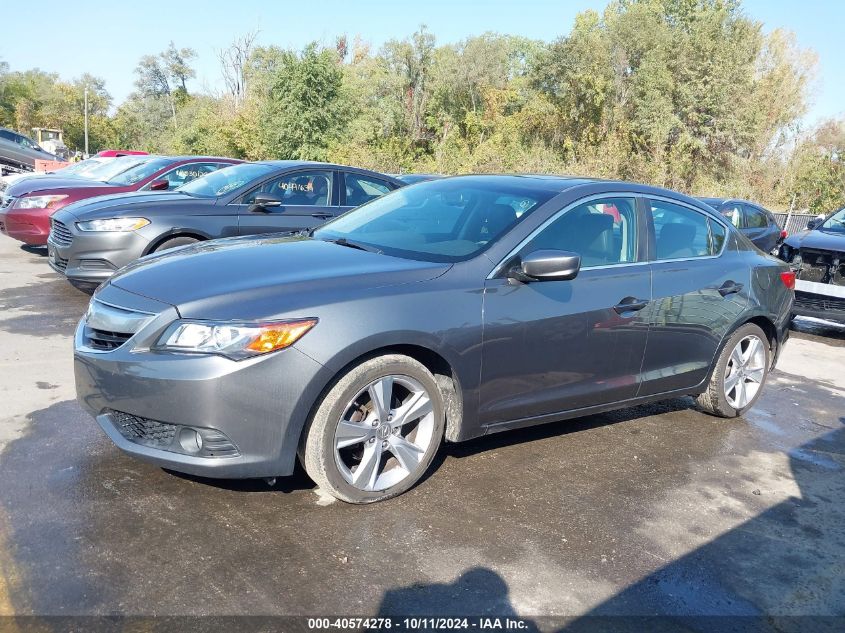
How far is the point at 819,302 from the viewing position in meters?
8.71

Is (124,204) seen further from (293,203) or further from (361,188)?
(361,188)

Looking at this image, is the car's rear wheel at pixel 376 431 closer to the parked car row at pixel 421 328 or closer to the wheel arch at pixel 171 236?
the parked car row at pixel 421 328

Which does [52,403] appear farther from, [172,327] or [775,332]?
[775,332]

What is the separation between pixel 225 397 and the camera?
314 centimetres

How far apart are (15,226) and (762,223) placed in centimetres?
1242

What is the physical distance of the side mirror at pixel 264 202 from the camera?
7.46 m

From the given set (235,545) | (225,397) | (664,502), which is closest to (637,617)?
(664,502)

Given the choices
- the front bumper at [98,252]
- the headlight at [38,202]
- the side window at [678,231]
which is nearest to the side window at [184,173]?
the headlight at [38,202]

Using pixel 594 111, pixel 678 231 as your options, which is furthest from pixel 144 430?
pixel 594 111

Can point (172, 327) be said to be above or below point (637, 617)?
above

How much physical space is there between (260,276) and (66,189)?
313 inches

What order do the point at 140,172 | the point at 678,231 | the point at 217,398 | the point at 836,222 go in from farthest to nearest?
the point at 140,172 → the point at 836,222 → the point at 678,231 → the point at 217,398

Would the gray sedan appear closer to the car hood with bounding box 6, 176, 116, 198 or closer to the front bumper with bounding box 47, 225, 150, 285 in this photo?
the front bumper with bounding box 47, 225, 150, 285

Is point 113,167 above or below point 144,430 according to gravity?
above
